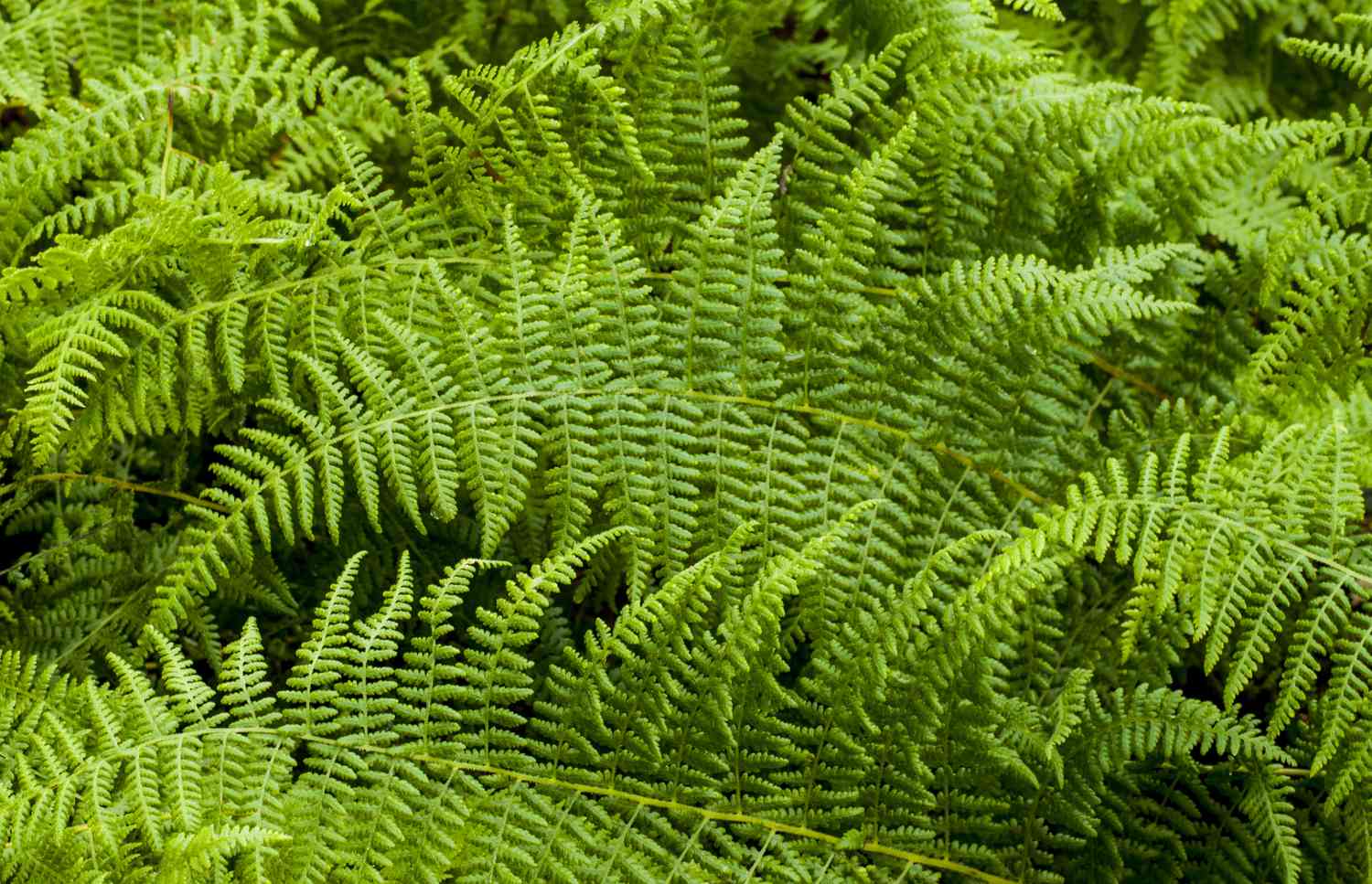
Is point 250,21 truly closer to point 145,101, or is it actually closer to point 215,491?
point 145,101

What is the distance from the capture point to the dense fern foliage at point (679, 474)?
1.70 metres

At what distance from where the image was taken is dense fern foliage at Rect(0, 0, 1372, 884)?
5.59ft

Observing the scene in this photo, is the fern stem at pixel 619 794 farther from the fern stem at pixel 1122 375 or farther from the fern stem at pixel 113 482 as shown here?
the fern stem at pixel 1122 375

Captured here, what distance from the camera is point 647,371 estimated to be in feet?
6.72

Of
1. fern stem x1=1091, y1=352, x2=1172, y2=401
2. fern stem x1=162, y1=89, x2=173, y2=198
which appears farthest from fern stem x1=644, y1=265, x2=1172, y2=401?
fern stem x1=162, y1=89, x2=173, y2=198

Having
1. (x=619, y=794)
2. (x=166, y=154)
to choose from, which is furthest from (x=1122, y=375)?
(x=166, y=154)

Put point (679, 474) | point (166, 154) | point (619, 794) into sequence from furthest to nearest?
point (166, 154) → point (679, 474) → point (619, 794)

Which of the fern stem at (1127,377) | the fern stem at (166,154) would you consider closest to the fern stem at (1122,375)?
the fern stem at (1127,377)

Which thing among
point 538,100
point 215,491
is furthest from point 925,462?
point 215,491

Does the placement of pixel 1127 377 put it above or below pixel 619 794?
above

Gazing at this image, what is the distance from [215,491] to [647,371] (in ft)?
2.47

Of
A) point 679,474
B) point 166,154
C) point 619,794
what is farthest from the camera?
point 166,154

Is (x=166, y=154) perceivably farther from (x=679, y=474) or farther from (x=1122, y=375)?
(x=1122, y=375)

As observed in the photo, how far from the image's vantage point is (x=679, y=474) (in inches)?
77.8
